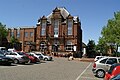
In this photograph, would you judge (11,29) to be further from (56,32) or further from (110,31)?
(110,31)

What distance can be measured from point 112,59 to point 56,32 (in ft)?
187

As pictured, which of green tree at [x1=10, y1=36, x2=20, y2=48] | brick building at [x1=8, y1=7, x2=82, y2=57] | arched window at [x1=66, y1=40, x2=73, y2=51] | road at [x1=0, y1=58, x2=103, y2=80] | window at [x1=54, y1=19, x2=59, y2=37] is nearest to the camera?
road at [x1=0, y1=58, x2=103, y2=80]

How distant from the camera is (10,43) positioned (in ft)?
274

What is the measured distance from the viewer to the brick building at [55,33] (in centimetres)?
7456

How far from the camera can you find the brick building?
74562 millimetres

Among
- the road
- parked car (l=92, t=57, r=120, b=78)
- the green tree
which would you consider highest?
the green tree

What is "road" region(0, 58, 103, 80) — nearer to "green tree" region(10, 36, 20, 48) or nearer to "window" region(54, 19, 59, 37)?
"window" region(54, 19, 59, 37)

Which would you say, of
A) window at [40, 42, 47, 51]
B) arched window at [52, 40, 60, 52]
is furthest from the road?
window at [40, 42, 47, 51]

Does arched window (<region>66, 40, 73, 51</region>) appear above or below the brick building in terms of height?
below

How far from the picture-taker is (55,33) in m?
76.8

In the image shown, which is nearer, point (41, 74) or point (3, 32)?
point (41, 74)

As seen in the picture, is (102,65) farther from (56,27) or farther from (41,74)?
(56,27)

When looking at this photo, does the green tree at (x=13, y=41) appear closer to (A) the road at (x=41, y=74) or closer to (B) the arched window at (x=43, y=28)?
(B) the arched window at (x=43, y=28)


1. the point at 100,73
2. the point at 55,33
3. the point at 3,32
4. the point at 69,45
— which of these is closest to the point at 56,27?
the point at 55,33
